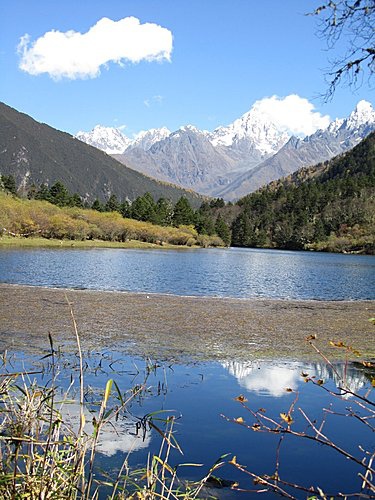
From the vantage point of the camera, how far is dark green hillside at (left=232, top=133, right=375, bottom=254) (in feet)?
477

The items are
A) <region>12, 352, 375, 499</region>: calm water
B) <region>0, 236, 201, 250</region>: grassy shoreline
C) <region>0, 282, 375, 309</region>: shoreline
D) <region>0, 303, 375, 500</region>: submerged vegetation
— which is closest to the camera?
<region>0, 303, 375, 500</region>: submerged vegetation

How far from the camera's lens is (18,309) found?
19.8 metres

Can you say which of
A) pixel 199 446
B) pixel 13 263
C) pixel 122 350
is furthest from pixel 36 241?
pixel 199 446

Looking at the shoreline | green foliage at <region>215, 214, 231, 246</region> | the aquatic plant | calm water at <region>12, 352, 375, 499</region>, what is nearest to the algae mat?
the shoreline

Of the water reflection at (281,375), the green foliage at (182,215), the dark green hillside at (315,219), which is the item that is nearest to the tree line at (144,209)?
the green foliage at (182,215)

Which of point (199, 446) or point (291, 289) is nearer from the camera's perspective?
point (199, 446)

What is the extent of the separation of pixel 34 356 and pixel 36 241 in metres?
76.9

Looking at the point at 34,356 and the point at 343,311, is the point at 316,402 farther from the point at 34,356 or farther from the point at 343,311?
the point at 343,311

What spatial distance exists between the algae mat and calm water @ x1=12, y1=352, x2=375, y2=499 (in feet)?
4.86

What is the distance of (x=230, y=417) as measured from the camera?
355 inches

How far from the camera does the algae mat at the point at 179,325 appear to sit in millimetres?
14477

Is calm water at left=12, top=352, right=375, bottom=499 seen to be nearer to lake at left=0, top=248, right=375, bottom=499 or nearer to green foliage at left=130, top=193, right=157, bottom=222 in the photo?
lake at left=0, top=248, right=375, bottom=499

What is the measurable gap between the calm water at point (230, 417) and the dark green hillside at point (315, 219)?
12748cm

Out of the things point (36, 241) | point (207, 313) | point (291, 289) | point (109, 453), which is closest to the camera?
point (109, 453)
